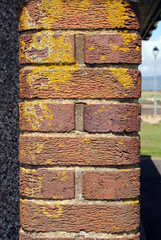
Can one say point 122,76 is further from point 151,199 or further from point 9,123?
point 151,199

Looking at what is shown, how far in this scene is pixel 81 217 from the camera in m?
1.22

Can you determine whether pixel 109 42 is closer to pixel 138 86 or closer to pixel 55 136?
pixel 138 86

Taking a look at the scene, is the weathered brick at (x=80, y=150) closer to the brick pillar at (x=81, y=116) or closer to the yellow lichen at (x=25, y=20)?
the brick pillar at (x=81, y=116)

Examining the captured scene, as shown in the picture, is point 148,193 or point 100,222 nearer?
point 100,222

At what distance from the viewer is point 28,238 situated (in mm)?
1261

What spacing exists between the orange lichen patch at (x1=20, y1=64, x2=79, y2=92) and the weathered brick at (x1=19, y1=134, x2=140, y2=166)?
7.1 inches

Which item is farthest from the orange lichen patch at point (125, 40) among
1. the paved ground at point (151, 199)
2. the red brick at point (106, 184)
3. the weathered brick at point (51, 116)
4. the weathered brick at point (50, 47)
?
the paved ground at point (151, 199)

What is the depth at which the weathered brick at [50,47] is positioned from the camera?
120 cm

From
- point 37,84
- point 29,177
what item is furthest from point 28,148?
point 37,84

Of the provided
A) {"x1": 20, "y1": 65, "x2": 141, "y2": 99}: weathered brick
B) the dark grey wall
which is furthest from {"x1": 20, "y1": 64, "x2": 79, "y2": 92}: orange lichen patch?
the dark grey wall

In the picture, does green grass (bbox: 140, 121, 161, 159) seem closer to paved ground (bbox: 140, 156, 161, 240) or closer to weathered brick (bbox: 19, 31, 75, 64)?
paved ground (bbox: 140, 156, 161, 240)

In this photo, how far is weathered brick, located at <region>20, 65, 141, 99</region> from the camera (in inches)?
47.1

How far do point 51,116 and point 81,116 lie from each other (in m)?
0.11

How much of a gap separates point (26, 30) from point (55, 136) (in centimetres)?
41
